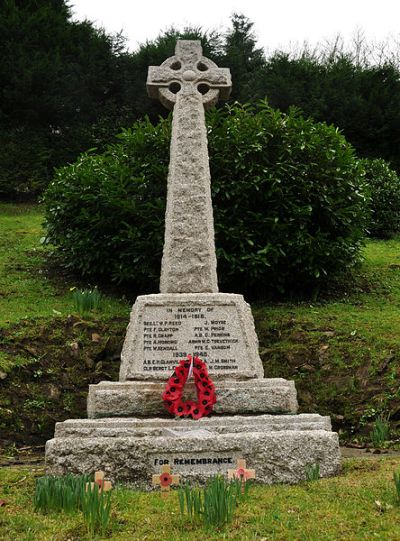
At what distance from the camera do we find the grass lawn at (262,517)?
11.3 ft

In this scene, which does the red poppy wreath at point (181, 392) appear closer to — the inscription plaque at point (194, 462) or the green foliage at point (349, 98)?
the inscription plaque at point (194, 462)

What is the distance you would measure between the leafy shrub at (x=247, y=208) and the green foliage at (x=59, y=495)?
562cm

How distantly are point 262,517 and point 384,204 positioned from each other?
13745mm

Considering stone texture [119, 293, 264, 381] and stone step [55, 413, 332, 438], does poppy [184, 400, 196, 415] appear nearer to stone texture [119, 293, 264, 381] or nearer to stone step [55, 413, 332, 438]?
stone step [55, 413, 332, 438]

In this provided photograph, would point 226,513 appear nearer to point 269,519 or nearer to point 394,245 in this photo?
point 269,519

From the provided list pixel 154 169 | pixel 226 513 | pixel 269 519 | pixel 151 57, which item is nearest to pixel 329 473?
pixel 269 519

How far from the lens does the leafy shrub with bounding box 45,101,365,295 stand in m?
9.47

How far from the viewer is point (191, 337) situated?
6.07 metres

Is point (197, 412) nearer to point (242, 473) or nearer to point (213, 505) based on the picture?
point (242, 473)

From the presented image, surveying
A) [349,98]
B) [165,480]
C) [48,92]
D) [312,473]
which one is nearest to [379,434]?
[312,473]

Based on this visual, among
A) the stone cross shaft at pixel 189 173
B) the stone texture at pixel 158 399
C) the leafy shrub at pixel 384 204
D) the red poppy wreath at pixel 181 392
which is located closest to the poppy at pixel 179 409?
the red poppy wreath at pixel 181 392

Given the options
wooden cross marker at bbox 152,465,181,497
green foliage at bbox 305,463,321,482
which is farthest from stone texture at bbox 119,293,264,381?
wooden cross marker at bbox 152,465,181,497

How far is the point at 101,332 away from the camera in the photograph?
8359mm

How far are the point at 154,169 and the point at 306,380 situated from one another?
13.3 ft
